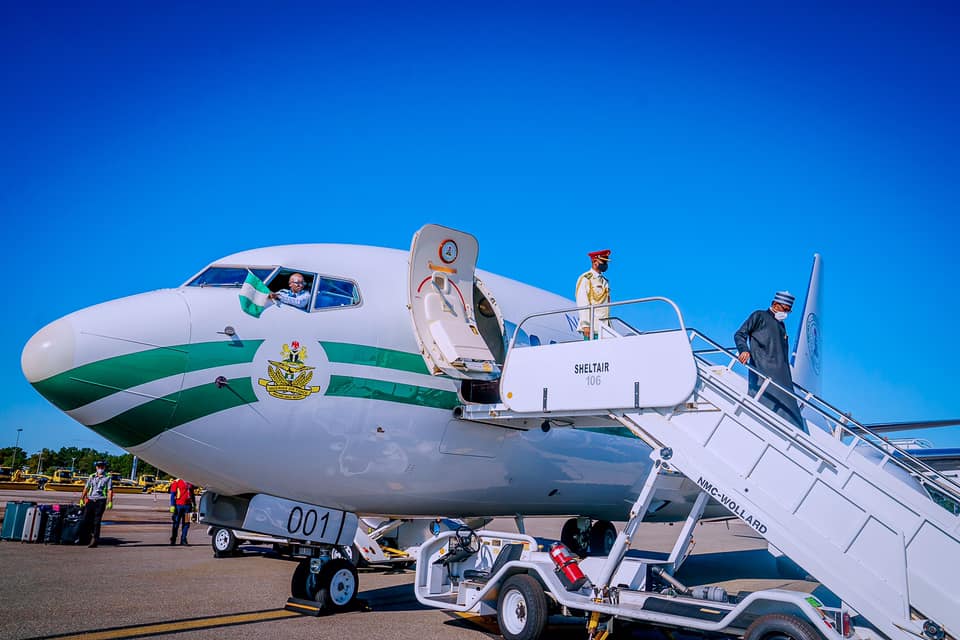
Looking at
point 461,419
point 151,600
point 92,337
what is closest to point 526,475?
point 461,419

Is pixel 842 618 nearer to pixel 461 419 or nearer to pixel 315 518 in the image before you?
pixel 461 419

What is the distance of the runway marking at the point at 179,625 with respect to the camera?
7461 millimetres

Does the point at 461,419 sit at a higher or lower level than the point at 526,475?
higher

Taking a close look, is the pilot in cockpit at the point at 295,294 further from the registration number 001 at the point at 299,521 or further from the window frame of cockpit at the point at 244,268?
the registration number 001 at the point at 299,521

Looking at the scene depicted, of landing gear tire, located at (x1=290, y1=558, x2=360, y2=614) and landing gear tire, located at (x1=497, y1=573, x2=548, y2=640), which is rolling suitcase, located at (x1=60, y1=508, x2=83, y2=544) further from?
landing gear tire, located at (x1=497, y1=573, x2=548, y2=640)

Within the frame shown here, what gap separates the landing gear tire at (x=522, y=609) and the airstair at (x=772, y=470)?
0.85 metres

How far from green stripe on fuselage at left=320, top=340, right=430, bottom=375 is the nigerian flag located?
84cm

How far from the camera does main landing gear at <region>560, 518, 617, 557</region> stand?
1620cm

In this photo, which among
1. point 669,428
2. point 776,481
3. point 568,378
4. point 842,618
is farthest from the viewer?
point 568,378

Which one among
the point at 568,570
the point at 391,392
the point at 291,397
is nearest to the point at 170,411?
the point at 291,397

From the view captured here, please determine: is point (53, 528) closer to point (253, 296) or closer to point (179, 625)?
point (179, 625)

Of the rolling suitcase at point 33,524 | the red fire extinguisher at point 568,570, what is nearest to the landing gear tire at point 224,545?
the rolling suitcase at point 33,524

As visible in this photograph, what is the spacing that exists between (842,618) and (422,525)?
27.4 feet

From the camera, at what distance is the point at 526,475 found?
1120 centimetres
